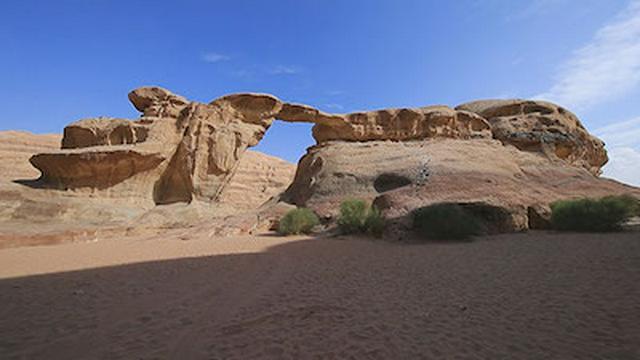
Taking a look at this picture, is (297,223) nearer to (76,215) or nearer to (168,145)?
(168,145)

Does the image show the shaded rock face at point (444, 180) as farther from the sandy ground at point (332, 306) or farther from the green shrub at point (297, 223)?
the sandy ground at point (332, 306)

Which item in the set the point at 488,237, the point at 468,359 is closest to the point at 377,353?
the point at 468,359

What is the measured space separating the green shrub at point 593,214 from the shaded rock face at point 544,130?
33.0 feet

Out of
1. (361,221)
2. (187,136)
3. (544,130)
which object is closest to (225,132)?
(187,136)

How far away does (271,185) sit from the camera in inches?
1267

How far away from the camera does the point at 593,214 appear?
874 centimetres

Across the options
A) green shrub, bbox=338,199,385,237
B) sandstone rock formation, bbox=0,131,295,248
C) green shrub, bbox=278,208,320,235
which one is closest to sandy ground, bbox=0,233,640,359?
green shrub, bbox=338,199,385,237

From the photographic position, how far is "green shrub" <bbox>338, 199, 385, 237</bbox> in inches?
382

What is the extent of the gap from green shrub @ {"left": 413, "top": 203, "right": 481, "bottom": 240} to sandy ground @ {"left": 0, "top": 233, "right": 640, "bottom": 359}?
6.06ft

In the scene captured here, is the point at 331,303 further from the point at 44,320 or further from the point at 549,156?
the point at 549,156

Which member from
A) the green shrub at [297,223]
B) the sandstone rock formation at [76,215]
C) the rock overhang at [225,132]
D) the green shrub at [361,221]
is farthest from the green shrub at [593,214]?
the sandstone rock formation at [76,215]

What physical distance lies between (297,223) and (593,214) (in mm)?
8669

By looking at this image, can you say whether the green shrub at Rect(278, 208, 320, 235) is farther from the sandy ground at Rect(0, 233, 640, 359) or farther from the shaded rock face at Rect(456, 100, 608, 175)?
the shaded rock face at Rect(456, 100, 608, 175)

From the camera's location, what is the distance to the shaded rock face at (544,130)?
18.4m
